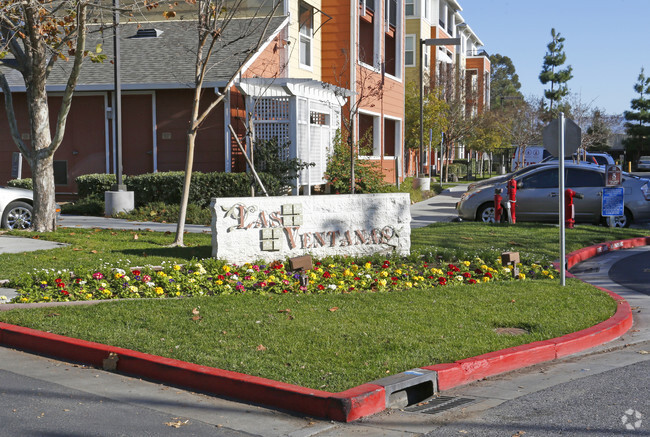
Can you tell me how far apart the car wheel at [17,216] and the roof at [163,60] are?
592cm

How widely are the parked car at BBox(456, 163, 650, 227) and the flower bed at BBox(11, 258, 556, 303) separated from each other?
787 centimetres

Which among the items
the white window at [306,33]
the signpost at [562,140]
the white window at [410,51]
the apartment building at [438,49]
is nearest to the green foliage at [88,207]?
the white window at [306,33]

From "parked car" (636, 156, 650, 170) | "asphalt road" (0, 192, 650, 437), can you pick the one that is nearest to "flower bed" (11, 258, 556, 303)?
"asphalt road" (0, 192, 650, 437)

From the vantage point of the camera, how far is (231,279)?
10047 millimetres

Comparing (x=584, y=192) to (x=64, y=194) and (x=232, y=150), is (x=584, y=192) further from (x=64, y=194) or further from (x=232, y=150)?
(x=64, y=194)

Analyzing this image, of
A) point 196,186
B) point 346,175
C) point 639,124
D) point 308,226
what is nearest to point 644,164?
point 639,124

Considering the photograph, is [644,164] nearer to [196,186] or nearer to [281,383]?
[196,186]

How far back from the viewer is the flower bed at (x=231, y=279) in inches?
367

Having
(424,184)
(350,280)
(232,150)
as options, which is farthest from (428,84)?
(350,280)

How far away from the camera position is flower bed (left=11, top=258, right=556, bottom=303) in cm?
931

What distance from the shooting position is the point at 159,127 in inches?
851

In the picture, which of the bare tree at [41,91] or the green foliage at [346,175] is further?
the green foliage at [346,175]

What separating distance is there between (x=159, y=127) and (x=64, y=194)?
3705mm

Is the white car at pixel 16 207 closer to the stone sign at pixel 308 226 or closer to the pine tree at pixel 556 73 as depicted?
the stone sign at pixel 308 226
